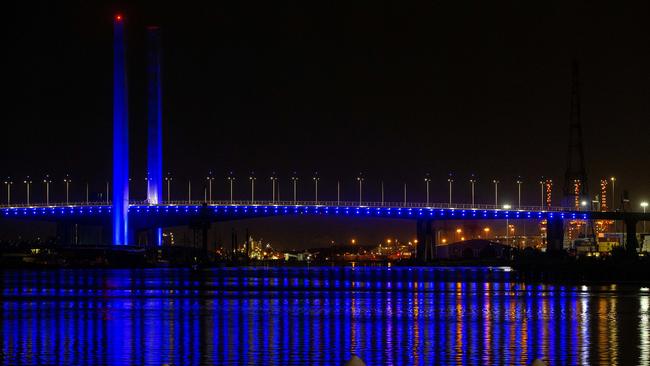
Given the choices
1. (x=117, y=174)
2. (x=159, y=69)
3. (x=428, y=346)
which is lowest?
(x=428, y=346)

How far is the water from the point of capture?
1116 inches

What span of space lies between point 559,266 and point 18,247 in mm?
107656

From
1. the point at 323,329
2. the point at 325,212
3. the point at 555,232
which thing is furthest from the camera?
the point at 555,232

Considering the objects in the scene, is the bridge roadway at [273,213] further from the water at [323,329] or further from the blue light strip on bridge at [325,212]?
the water at [323,329]

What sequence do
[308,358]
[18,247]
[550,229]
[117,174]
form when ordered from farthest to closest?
[18,247], [550,229], [117,174], [308,358]

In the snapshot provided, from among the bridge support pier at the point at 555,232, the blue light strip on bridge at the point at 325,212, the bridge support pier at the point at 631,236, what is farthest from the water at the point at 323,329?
the bridge support pier at the point at 555,232

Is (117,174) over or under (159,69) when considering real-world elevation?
under

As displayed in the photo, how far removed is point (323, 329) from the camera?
36031 millimetres

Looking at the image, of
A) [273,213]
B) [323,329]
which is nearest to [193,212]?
[273,213]

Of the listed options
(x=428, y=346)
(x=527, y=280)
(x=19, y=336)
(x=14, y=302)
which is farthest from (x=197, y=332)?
(x=527, y=280)

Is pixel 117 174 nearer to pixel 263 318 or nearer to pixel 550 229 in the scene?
pixel 550 229

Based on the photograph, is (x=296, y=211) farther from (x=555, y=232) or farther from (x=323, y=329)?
(x=323, y=329)

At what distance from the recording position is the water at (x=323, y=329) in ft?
93.0

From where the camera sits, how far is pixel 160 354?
28.6 metres
